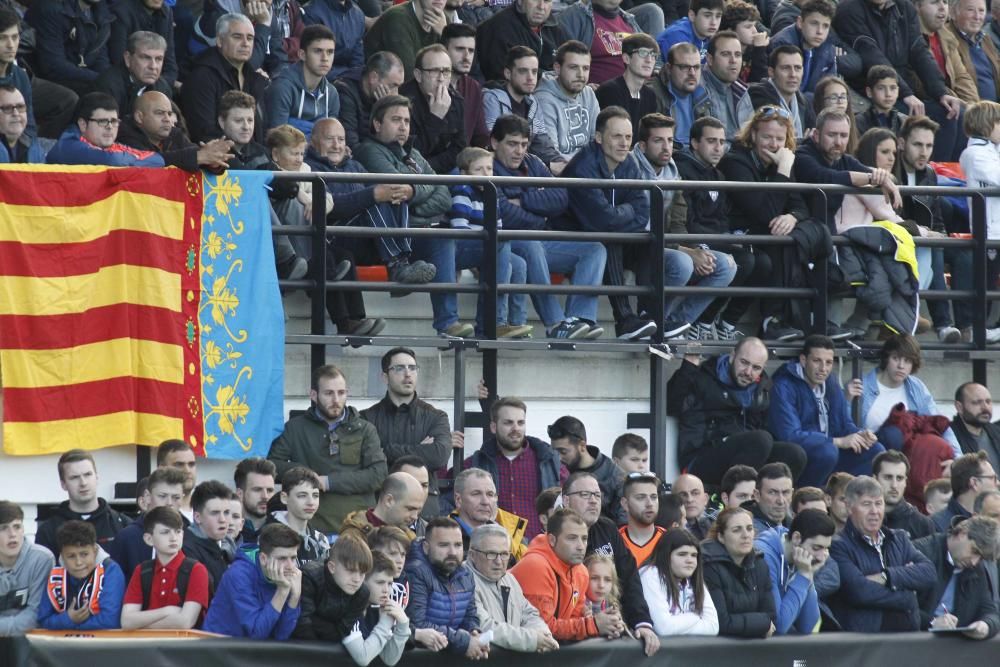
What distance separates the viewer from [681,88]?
1565 centimetres

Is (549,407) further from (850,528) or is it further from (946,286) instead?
(946,286)

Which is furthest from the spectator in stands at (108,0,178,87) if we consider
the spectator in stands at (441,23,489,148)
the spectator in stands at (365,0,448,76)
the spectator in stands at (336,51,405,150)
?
the spectator in stands at (441,23,489,148)

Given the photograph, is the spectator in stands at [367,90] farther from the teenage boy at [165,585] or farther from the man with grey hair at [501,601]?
the teenage boy at [165,585]

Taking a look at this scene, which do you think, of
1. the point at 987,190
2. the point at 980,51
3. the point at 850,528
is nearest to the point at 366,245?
the point at 850,528

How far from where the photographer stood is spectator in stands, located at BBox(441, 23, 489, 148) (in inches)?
580

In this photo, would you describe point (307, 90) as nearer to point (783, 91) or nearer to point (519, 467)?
point (519, 467)

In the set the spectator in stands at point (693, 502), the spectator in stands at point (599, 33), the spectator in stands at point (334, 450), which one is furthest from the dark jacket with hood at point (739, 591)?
the spectator in stands at point (599, 33)

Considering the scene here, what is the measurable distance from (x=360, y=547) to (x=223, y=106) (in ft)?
13.2

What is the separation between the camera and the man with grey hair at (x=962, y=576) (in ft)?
40.2

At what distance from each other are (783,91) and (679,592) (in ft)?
19.5

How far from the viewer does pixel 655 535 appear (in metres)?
12.2

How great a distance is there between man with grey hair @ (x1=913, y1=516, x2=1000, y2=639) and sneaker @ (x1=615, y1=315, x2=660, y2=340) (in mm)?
2381

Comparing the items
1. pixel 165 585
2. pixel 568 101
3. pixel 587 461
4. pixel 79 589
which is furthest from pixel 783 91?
pixel 79 589

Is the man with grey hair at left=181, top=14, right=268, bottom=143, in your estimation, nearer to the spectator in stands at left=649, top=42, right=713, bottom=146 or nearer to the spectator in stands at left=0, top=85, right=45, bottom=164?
the spectator in stands at left=0, top=85, right=45, bottom=164
